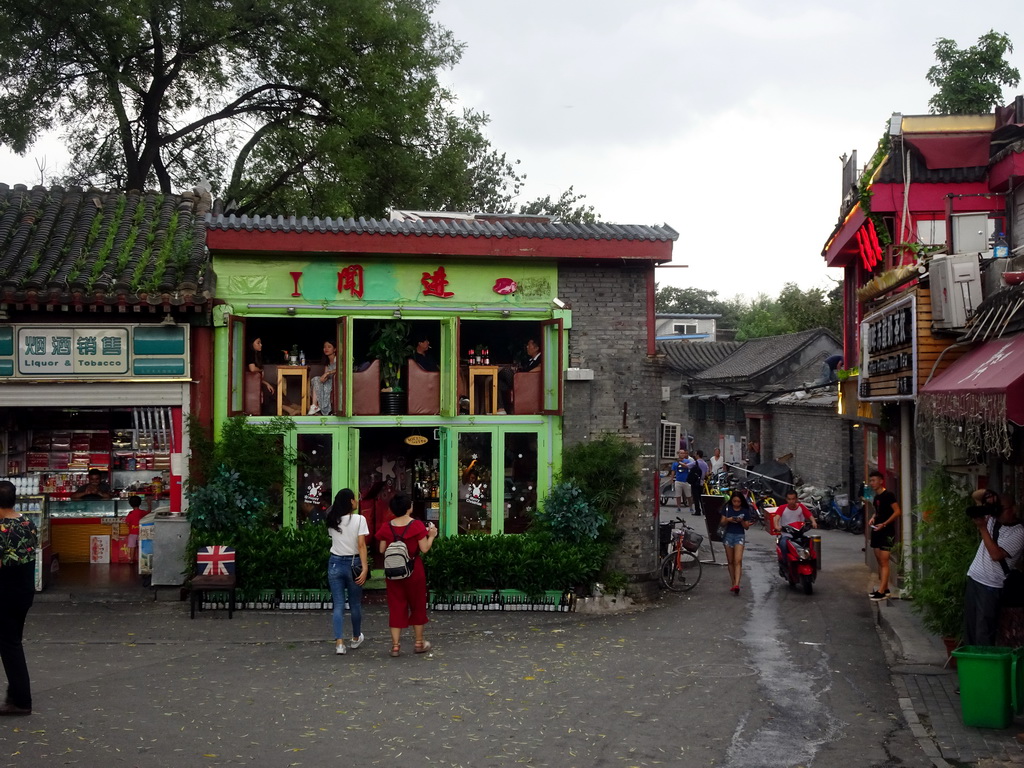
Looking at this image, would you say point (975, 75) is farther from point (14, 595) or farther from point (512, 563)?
point (14, 595)

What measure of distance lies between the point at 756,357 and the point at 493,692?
105ft

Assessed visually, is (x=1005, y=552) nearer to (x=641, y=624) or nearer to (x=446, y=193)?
(x=641, y=624)

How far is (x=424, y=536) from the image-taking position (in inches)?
432

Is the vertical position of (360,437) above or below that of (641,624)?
above

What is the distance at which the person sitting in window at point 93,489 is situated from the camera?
15961mm

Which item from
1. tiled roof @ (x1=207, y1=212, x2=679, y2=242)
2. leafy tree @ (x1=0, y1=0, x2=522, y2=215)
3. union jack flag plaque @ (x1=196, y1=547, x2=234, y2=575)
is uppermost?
leafy tree @ (x1=0, y1=0, x2=522, y2=215)

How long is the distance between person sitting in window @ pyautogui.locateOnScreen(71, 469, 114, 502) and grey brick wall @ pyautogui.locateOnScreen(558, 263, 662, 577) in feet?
22.7

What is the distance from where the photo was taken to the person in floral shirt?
8.41 m

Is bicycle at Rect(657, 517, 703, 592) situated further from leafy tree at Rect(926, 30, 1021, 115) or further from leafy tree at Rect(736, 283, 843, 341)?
leafy tree at Rect(736, 283, 843, 341)

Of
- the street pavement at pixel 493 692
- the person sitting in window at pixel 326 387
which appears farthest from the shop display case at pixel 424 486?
the street pavement at pixel 493 692

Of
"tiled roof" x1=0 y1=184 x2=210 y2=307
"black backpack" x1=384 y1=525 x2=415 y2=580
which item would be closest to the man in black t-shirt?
"black backpack" x1=384 y1=525 x2=415 y2=580

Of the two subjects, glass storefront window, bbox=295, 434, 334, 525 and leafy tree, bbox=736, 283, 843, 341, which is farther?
leafy tree, bbox=736, 283, 843, 341

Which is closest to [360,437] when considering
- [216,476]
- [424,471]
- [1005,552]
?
[424,471]

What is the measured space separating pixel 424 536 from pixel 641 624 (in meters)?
3.69
